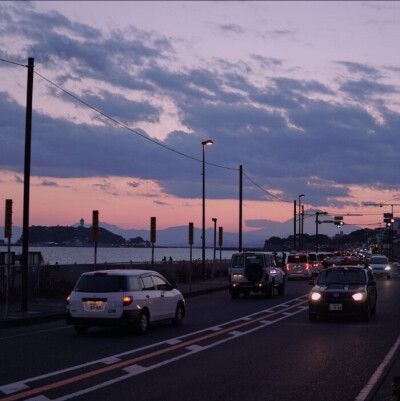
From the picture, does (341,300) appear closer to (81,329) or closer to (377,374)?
(81,329)

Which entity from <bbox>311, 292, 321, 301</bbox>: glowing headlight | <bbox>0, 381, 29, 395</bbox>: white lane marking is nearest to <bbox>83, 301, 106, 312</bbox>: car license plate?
<bbox>0, 381, 29, 395</bbox>: white lane marking

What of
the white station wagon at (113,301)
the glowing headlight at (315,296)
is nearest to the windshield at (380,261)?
the glowing headlight at (315,296)

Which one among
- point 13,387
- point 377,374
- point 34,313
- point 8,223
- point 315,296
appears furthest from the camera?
point 34,313

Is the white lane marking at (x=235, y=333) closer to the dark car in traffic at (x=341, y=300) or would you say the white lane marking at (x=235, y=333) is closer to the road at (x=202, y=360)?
the road at (x=202, y=360)

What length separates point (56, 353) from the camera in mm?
13758

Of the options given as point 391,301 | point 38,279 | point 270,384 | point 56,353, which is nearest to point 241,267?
point 391,301

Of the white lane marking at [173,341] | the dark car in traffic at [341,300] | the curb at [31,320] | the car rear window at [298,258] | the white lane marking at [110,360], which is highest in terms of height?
the car rear window at [298,258]

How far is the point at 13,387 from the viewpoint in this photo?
10.0 meters

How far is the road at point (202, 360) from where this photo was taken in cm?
980

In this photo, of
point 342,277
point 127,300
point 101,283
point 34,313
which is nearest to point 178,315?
point 127,300

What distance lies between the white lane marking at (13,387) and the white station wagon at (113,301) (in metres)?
6.32

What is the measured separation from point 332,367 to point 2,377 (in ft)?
17.9

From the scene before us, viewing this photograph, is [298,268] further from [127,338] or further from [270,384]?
[270,384]

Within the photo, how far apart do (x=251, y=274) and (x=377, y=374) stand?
19.8 meters
